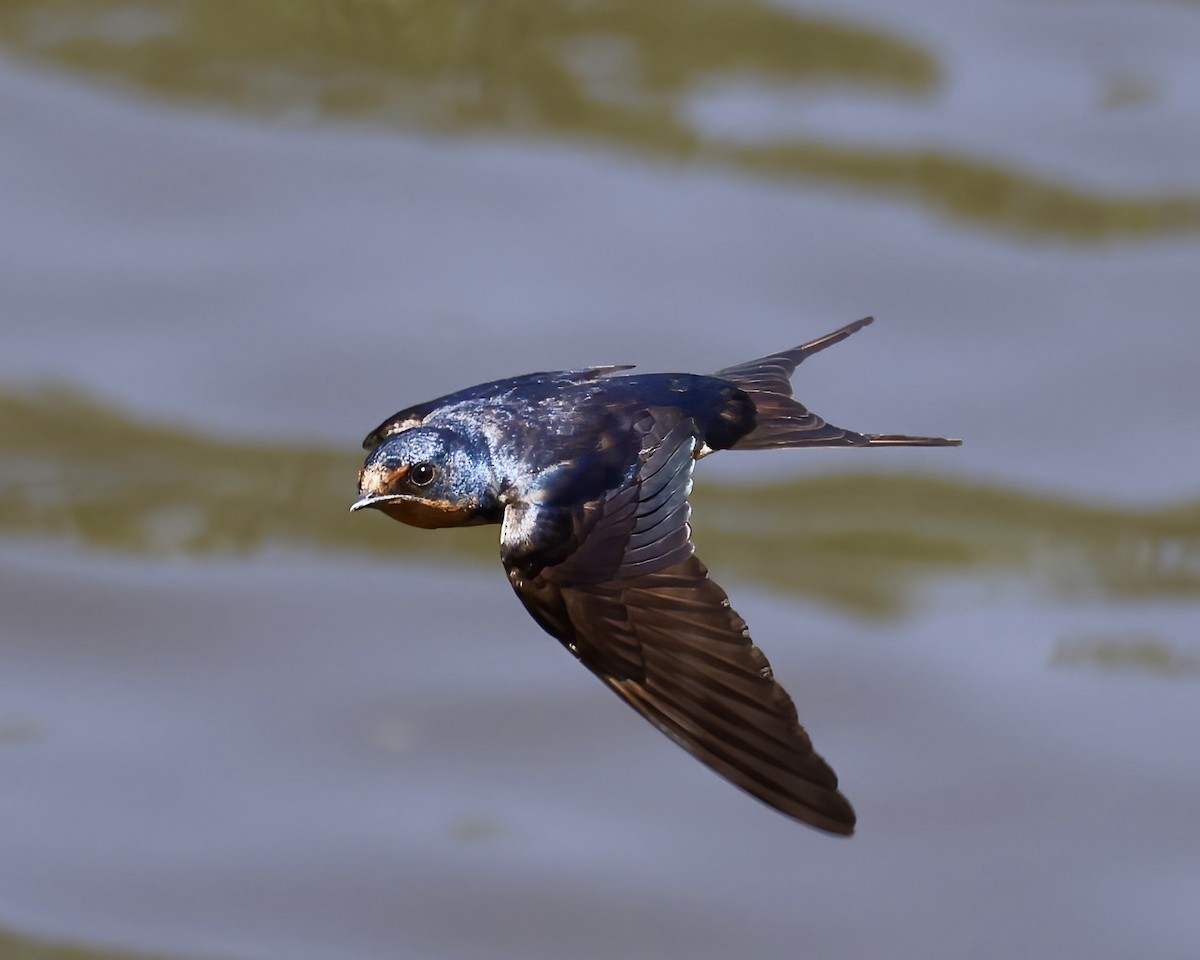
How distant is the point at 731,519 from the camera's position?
746 cm

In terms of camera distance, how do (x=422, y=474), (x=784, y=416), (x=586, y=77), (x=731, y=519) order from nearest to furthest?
(x=422, y=474), (x=784, y=416), (x=731, y=519), (x=586, y=77)

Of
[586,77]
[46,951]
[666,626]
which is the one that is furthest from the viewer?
[586,77]

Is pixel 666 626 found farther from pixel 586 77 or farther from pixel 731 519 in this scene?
pixel 586 77

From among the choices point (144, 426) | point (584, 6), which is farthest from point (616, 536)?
point (584, 6)

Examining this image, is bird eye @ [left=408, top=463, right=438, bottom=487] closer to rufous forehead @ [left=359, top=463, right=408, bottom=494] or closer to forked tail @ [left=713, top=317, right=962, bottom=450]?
rufous forehead @ [left=359, top=463, right=408, bottom=494]

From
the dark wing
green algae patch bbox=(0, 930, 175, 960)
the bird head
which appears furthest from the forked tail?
green algae patch bbox=(0, 930, 175, 960)

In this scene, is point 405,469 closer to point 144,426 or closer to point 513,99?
point 144,426

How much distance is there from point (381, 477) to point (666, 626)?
393mm

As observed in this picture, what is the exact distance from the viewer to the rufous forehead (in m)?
2.96

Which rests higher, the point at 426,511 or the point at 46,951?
the point at 46,951

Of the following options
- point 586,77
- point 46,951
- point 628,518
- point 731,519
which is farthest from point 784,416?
point 586,77

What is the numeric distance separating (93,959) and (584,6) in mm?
3718

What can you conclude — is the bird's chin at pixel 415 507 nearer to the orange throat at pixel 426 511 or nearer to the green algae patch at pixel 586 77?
the orange throat at pixel 426 511

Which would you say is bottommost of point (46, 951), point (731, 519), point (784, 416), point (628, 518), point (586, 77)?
point (628, 518)
